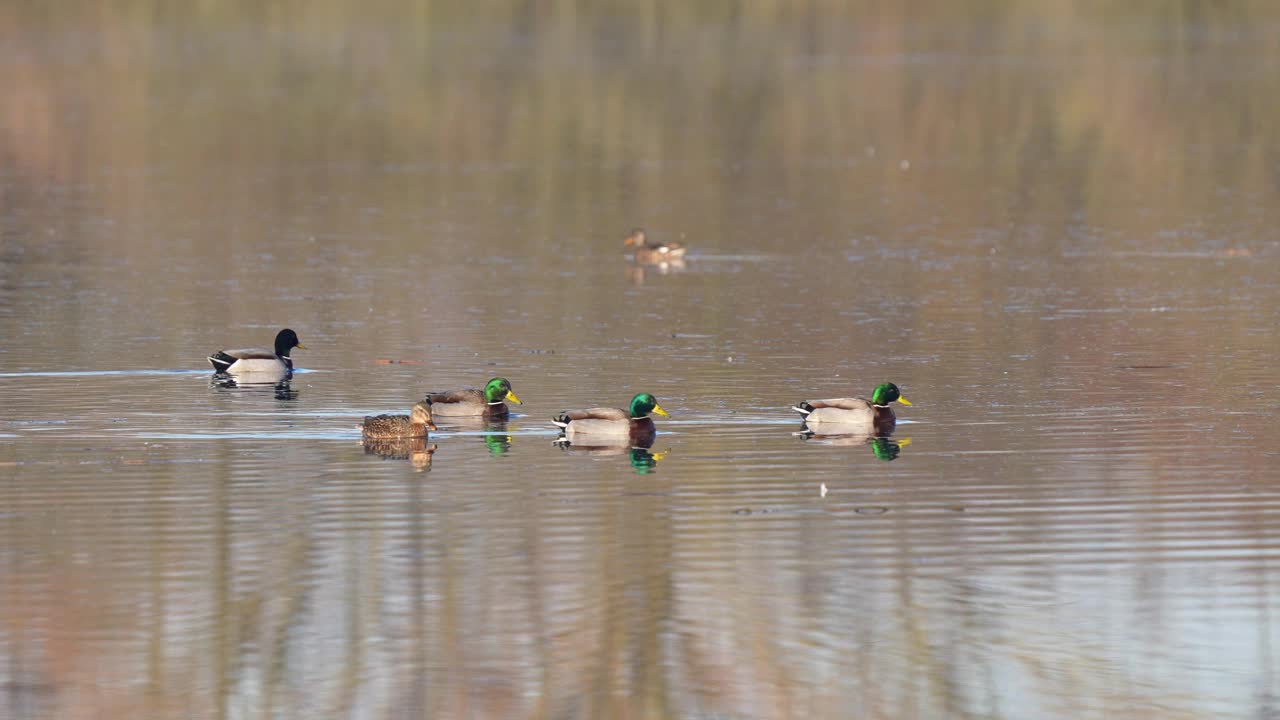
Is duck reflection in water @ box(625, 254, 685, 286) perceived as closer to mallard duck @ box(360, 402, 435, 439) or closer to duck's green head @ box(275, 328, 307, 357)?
duck's green head @ box(275, 328, 307, 357)

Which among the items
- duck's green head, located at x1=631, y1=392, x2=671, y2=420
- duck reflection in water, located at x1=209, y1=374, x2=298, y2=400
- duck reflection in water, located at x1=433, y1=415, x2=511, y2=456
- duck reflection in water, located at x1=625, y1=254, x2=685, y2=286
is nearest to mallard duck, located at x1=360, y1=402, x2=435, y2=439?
duck reflection in water, located at x1=433, y1=415, x2=511, y2=456

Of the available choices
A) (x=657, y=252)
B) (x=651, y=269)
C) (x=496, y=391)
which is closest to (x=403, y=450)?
(x=496, y=391)

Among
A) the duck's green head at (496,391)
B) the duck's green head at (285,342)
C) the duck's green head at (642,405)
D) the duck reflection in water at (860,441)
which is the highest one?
the duck's green head at (285,342)

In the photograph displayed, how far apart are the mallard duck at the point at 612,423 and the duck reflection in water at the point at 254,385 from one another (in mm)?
3611

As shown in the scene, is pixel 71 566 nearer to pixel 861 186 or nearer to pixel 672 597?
pixel 672 597

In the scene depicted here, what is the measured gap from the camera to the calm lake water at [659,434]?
1187cm

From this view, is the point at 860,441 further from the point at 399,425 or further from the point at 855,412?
the point at 399,425

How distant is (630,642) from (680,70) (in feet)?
205

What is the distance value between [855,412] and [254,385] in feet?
19.5

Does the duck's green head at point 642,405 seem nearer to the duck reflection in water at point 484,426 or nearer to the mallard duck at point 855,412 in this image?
the duck reflection in water at point 484,426

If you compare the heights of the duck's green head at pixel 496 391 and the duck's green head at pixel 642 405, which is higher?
the duck's green head at pixel 496 391

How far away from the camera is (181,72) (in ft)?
254

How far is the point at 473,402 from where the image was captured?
62.6 ft

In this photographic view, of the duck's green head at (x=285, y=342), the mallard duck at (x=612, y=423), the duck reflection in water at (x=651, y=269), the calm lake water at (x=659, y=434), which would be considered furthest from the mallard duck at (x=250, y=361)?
the duck reflection in water at (x=651, y=269)
